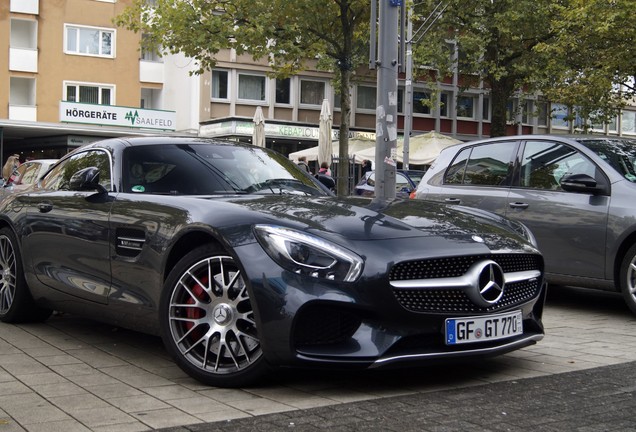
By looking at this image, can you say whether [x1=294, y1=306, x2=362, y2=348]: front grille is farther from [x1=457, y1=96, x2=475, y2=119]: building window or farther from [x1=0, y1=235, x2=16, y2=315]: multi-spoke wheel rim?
[x1=457, y1=96, x2=475, y2=119]: building window

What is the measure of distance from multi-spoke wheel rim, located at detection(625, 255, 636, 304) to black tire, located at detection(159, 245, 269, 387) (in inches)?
→ 164

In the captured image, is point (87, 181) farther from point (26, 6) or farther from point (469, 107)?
point (469, 107)

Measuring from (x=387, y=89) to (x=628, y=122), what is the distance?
56324 millimetres

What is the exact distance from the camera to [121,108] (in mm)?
39500

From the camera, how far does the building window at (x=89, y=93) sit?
40844 mm

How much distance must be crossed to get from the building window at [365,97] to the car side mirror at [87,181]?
44004 mm

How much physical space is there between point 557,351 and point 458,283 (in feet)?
5.68

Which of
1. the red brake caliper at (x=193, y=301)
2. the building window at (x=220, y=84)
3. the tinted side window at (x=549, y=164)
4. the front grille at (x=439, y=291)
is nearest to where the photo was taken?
the front grille at (x=439, y=291)

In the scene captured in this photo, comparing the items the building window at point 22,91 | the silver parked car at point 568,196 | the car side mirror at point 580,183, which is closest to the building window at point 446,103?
the building window at point 22,91

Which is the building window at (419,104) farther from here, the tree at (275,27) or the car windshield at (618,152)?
the car windshield at (618,152)

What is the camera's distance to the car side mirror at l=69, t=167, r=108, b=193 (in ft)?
18.3

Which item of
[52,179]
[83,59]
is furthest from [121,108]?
[52,179]

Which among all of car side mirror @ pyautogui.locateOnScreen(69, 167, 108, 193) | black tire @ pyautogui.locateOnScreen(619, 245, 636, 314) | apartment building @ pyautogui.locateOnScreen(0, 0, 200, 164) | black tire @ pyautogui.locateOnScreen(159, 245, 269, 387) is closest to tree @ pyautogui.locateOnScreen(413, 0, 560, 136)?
apartment building @ pyautogui.locateOnScreen(0, 0, 200, 164)

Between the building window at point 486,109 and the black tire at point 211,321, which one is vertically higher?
the building window at point 486,109
